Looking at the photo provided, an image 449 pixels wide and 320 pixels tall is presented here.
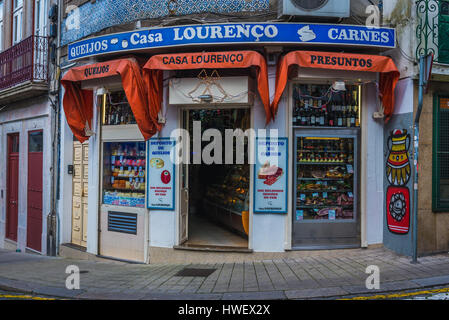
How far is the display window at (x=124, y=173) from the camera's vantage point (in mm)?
9031

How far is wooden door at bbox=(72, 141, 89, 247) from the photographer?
10.4m

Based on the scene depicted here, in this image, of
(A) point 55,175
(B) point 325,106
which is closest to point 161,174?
(B) point 325,106

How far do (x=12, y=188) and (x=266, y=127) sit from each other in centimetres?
1004

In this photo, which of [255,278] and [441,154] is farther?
[441,154]

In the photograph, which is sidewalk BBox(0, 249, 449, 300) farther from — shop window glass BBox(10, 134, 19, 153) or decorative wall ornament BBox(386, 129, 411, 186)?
shop window glass BBox(10, 134, 19, 153)

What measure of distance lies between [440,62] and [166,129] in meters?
5.66

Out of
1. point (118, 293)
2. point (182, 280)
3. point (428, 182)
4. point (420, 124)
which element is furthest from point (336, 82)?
point (118, 293)

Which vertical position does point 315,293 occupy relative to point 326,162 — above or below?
below

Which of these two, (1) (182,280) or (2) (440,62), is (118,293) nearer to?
(1) (182,280)

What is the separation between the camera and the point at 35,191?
39.1ft

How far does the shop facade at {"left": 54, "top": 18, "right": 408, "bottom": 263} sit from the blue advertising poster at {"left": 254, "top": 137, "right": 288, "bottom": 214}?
0.02 meters

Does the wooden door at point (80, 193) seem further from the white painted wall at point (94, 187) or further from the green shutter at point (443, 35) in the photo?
the green shutter at point (443, 35)

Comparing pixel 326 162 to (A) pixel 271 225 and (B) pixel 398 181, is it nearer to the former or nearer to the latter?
(B) pixel 398 181

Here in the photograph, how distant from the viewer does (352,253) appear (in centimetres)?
789
